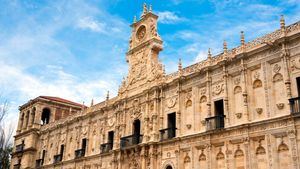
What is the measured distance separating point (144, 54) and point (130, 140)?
693cm

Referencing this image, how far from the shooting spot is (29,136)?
136 ft

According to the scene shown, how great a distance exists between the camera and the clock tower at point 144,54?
2762 centimetres

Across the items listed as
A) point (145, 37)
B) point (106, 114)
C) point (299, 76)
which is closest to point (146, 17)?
point (145, 37)

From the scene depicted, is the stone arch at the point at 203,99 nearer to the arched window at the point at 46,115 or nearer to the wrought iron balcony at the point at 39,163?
the wrought iron balcony at the point at 39,163

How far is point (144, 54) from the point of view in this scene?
95.2 ft

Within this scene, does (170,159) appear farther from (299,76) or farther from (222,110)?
(299,76)

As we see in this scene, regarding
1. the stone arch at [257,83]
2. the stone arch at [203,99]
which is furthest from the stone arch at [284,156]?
the stone arch at [203,99]

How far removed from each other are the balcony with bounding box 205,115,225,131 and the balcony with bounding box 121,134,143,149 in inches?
254

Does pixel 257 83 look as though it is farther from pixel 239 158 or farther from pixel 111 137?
pixel 111 137

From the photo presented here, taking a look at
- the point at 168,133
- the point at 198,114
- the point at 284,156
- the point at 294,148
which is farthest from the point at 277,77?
the point at 168,133

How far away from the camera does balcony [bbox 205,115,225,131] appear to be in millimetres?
21000

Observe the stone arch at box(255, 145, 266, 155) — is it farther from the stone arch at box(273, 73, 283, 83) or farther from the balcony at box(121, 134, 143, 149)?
the balcony at box(121, 134, 143, 149)

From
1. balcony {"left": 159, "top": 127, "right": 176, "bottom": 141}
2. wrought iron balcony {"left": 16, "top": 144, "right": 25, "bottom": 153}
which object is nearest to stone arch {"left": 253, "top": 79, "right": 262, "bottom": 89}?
balcony {"left": 159, "top": 127, "right": 176, "bottom": 141}

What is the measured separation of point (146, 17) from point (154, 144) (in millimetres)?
10890
